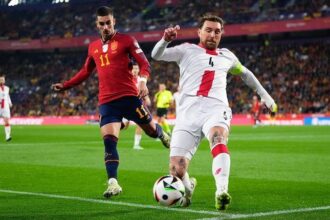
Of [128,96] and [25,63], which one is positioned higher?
[25,63]

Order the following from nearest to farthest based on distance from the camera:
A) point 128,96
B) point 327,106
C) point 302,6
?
1. point 128,96
2. point 327,106
3. point 302,6

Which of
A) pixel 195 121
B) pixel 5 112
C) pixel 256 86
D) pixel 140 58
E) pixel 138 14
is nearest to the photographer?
pixel 195 121

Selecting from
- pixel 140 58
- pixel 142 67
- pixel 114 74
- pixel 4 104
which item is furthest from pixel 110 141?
pixel 4 104

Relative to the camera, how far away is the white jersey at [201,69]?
6.61m

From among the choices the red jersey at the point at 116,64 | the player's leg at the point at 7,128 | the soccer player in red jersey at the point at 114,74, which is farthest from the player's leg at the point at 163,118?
the red jersey at the point at 116,64

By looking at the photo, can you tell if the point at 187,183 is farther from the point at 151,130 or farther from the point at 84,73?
the point at 84,73

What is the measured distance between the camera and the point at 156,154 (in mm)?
15047

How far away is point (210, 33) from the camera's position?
665cm

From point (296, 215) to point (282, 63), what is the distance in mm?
38913

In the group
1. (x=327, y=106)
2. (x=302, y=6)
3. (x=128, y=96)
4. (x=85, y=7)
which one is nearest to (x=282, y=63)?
(x=302, y=6)

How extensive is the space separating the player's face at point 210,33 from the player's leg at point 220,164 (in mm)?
1007

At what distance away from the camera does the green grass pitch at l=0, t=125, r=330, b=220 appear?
6297mm

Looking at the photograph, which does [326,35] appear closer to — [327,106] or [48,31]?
[327,106]

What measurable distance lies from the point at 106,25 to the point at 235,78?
36.6 meters
